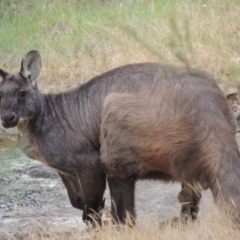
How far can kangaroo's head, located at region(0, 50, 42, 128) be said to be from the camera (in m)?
7.49

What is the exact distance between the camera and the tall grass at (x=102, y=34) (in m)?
12.5

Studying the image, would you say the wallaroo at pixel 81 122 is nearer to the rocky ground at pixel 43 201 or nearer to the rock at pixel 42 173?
the rocky ground at pixel 43 201

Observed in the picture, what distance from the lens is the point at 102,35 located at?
548 inches

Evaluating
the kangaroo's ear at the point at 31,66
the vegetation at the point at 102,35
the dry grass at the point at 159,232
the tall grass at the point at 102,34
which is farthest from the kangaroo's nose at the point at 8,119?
the tall grass at the point at 102,34

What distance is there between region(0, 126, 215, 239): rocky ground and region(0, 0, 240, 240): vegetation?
276cm

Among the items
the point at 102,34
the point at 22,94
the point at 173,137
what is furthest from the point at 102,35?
the point at 173,137

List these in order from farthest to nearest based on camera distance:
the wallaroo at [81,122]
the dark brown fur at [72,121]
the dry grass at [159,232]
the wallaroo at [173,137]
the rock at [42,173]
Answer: the rock at [42,173]
the dark brown fur at [72,121]
the wallaroo at [81,122]
the wallaroo at [173,137]
the dry grass at [159,232]

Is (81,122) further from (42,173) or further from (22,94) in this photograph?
(42,173)

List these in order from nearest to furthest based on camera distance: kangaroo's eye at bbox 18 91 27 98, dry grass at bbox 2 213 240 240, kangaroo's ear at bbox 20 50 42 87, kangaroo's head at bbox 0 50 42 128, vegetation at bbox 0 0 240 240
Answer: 1. dry grass at bbox 2 213 240 240
2. kangaroo's head at bbox 0 50 42 128
3. kangaroo's eye at bbox 18 91 27 98
4. kangaroo's ear at bbox 20 50 42 87
5. vegetation at bbox 0 0 240 240

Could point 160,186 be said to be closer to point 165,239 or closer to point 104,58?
point 165,239

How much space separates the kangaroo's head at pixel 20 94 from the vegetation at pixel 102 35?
3693 mm

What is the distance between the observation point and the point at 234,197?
6.42m

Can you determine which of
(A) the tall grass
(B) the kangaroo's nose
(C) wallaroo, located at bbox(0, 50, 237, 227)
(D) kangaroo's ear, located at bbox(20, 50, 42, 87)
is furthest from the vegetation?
(B) the kangaroo's nose

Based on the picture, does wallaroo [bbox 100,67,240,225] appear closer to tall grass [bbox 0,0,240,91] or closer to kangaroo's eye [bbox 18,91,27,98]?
kangaroo's eye [bbox 18,91,27,98]
